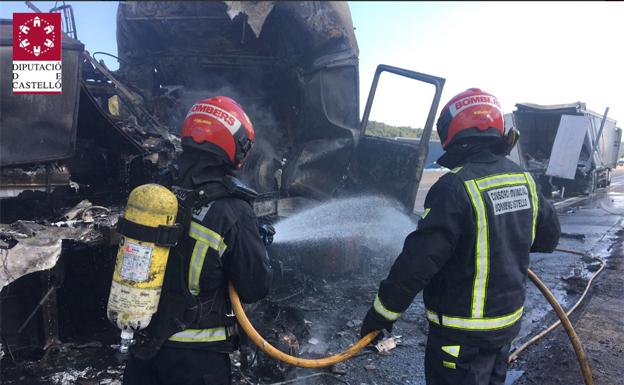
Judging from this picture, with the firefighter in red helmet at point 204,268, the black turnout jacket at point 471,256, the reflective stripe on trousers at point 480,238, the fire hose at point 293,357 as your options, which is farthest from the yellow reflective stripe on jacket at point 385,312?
the firefighter in red helmet at point 204,268

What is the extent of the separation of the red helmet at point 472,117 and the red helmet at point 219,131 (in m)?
1.09

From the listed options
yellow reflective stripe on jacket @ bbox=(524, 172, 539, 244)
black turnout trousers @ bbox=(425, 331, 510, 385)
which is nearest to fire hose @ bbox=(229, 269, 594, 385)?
black turnout trousers @ bbox=(425, 331, 510, 385)

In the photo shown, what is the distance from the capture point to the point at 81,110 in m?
4.41

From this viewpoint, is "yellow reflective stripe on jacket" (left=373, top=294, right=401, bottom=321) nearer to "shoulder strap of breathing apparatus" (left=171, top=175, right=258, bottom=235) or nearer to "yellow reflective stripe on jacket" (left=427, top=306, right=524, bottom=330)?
"yellow reflective stripe on jacket" (left=427, top=306, right=524, bottom=330)

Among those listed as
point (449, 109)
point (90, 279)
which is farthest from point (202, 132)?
point (90, 279)

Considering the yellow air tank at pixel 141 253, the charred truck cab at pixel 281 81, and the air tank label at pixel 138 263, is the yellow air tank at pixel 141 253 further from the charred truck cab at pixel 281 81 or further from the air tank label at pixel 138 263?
the charred truck cab at pixel 281 81

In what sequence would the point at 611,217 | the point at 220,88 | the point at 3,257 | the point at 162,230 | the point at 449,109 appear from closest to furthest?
1. the point at 162,230
2. the point at 449,109
3. the point at 3,257
4. the point at 220,88
5. the point at 611,217

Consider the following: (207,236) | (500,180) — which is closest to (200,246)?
(207,236)

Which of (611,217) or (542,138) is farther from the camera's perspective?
(542,138)

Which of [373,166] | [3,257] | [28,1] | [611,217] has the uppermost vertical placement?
[28,1]

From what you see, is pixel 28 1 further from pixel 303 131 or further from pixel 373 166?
pixel 373 166

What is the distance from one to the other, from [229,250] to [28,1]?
502 centimetres

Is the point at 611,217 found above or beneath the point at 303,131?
beneath

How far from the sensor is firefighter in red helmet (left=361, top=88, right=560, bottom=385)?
1.99 meters
